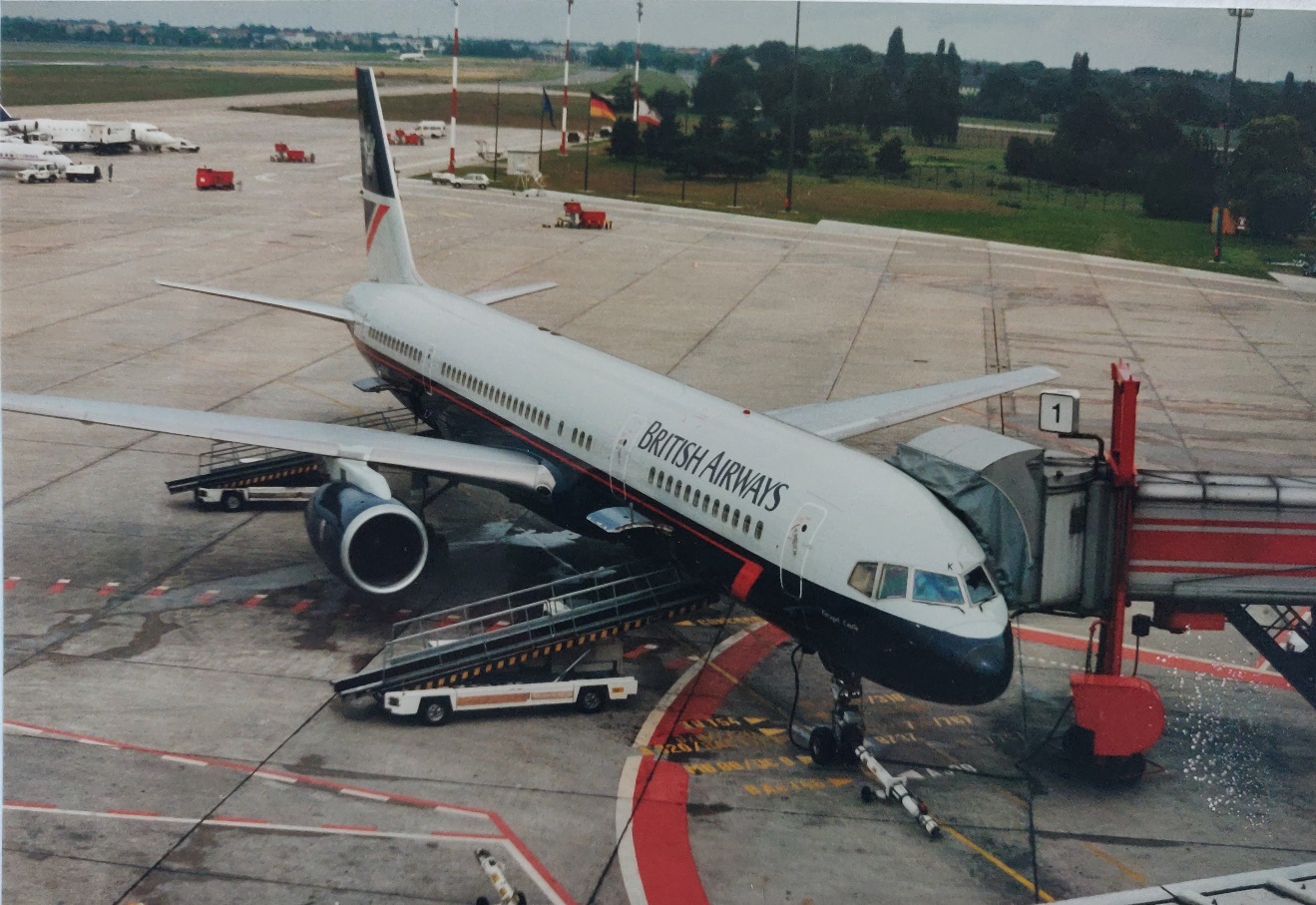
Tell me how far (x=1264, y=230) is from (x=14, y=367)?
35.6 meters

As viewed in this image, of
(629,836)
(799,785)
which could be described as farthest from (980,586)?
(629,836)

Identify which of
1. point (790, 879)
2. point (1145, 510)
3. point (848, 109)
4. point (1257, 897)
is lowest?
point (790, 879)

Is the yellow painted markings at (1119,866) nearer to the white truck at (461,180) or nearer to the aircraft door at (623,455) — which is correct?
the aircraft door at (623,455)

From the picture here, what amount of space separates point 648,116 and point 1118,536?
37226 millimetres

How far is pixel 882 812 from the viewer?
18.3 metres

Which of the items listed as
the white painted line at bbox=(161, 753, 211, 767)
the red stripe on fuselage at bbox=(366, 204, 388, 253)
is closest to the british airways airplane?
the red stripe on fuselage at bbox=(366, 204, 388, 253)

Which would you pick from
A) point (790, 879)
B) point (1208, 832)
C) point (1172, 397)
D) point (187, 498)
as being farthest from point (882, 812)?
point (1172, 397)

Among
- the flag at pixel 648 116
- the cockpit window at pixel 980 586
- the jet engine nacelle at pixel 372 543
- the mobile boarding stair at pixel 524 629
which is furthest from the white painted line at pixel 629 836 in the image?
the flag at pixel 648 116

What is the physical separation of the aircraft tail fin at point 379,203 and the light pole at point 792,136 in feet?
35.4

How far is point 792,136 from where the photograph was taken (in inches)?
1507

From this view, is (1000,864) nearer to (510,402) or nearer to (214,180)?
(510,402)

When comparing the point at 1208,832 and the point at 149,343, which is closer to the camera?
the point at 1208,832

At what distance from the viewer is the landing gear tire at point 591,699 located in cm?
2109

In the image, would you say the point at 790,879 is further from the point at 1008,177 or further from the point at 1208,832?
the point at 1008,177
